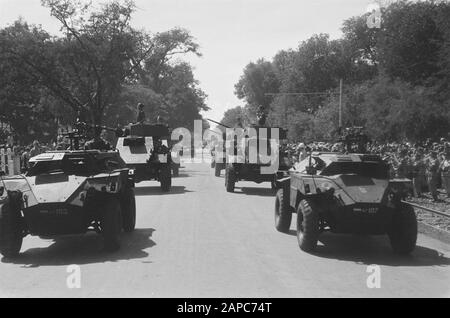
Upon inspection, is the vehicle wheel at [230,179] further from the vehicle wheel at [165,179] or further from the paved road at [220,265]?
the paved road at [220,265]

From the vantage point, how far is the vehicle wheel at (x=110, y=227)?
961cm

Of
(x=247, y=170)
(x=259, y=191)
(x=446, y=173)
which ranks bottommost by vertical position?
(x=259, y=191)

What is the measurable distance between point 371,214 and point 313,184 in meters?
1.07

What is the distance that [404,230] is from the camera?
9422 mm

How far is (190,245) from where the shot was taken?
10.3 m

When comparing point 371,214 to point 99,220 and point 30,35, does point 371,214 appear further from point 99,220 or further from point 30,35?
point 30,35

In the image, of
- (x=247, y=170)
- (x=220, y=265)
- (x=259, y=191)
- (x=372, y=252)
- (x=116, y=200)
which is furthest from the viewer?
(x=259, y=191)

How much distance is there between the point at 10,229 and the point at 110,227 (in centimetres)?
148

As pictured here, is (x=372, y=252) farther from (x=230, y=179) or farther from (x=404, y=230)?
(x=230, y=179)

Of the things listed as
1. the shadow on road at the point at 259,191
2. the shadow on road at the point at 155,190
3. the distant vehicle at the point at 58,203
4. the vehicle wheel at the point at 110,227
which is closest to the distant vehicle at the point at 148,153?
the shadow on road at the point at 155,190

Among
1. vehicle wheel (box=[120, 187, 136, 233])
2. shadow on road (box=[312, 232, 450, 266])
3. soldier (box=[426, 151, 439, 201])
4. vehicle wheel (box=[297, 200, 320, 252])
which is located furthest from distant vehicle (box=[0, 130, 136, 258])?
soldier (box=[426, 151, 439, 201])

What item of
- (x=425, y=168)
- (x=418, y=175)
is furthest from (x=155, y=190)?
(x=425, y=168)

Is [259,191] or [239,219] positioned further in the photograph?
[259,191]

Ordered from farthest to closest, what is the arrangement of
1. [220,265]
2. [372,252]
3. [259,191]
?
[259,191]
[372,252]
[220,265]
